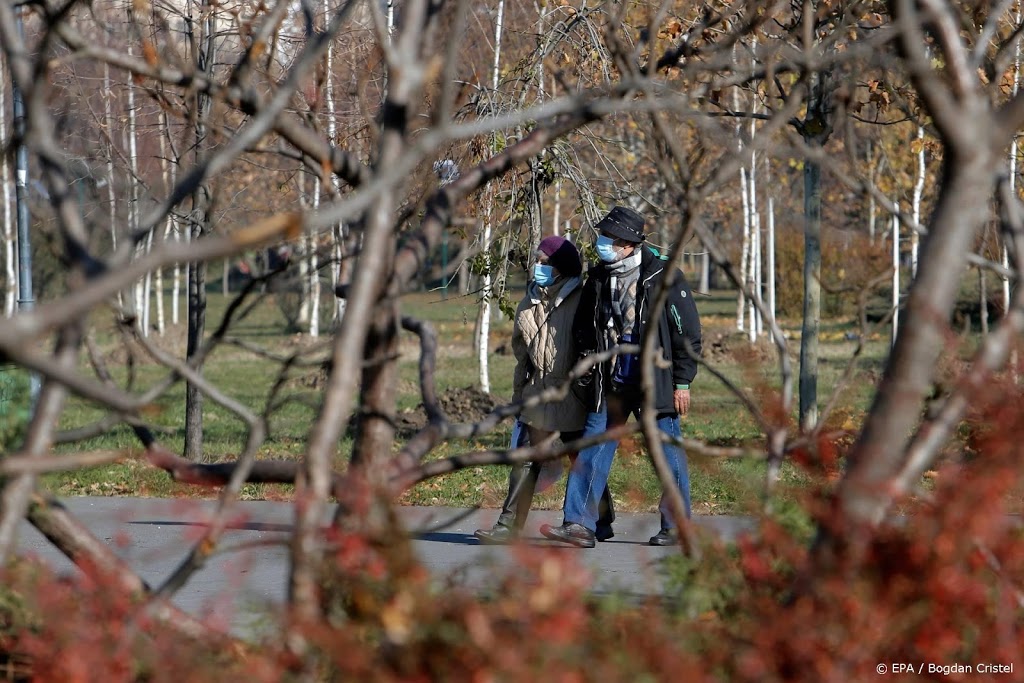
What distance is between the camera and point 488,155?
33.4 ft

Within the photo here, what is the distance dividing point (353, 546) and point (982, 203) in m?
1.83

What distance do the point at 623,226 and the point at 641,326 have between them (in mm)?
586

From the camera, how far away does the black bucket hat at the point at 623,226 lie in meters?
7.16

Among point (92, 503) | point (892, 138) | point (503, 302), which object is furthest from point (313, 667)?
point (892, 138)

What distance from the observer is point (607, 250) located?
23.6 ft

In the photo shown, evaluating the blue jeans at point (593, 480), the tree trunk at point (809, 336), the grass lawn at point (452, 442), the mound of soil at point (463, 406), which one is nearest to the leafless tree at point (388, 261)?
the grass lawn at point (452, 442)

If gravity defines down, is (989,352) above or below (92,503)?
above

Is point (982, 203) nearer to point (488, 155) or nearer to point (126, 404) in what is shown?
point (126, 404)

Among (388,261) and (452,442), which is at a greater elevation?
(388,261)

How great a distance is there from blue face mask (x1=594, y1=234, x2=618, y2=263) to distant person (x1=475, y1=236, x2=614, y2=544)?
39 centimetres

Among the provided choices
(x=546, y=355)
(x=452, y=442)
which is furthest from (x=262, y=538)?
(x=452, y=442)

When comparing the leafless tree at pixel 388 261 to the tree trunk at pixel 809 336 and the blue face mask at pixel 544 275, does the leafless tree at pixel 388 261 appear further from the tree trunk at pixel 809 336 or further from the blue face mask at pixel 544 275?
the tree trunk at pixel 809 336

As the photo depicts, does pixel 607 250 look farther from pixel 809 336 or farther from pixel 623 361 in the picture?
pixel 809 336

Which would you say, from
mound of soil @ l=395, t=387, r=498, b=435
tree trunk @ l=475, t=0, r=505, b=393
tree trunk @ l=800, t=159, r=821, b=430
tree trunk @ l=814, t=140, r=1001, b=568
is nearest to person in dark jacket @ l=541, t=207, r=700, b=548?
tree trunk @ l=800, t=159, r=821, b=430
